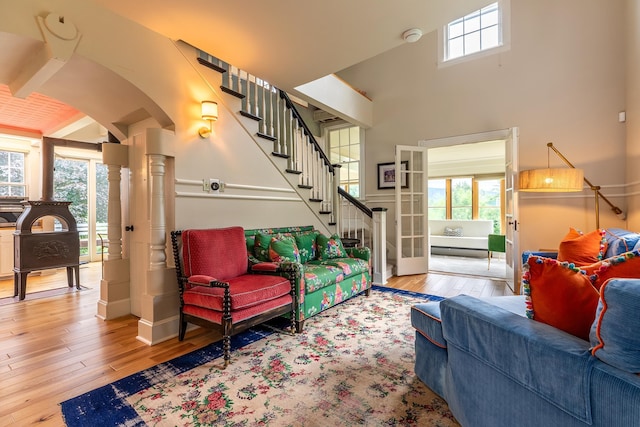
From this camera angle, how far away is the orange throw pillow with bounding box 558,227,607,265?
2326 millimetres

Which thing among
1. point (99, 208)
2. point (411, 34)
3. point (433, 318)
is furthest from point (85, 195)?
point (433, 318)

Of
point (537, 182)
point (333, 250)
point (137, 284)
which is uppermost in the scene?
point (537, 182)

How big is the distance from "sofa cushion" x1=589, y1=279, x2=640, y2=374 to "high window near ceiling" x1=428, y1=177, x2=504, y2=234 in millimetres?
7753

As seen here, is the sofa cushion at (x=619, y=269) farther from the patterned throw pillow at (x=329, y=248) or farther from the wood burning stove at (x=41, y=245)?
the wood burning stove at (x=41, y=245)

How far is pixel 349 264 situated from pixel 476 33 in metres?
4.38

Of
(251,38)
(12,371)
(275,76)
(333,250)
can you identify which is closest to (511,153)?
(333,250)

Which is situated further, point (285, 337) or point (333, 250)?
point (333, 250)

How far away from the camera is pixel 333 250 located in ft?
11.9

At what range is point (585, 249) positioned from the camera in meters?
2.37

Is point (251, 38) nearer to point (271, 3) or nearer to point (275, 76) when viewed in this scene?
point (271, 3)

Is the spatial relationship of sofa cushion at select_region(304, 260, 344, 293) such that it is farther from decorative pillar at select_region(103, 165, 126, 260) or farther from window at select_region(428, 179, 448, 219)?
window at select_region(428, 179, 448, 219)

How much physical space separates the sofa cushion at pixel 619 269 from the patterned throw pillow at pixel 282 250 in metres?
2.28

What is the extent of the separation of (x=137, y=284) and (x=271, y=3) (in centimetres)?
280

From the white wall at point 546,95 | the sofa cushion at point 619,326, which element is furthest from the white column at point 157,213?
the white wall at point 546,95
